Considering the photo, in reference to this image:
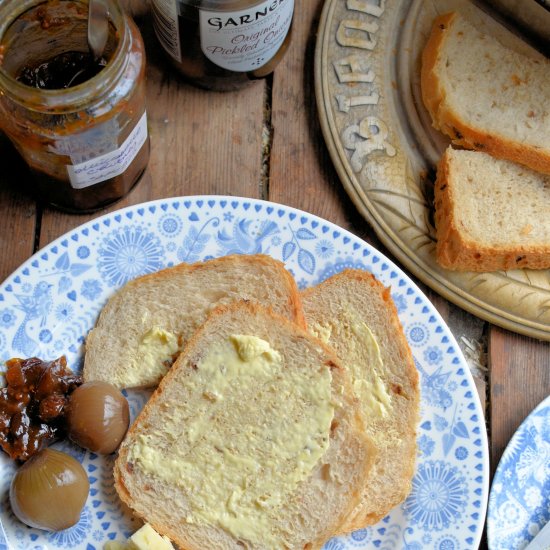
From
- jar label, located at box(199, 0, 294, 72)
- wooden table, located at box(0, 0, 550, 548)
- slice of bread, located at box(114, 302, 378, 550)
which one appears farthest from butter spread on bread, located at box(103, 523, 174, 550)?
jar label, located at box(199, 0, 294, 72)

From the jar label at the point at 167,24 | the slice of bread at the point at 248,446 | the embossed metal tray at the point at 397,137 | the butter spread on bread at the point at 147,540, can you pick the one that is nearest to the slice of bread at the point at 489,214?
the embossed metal tray at the point at 397,137

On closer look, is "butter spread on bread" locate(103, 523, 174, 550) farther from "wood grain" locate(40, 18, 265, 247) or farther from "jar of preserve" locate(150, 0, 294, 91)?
"jar of preserve" locate(150, 0, 294, 91)

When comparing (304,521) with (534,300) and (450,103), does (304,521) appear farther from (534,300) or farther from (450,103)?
(450,103)

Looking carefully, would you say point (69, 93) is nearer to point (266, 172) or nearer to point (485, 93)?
point (266, 172)

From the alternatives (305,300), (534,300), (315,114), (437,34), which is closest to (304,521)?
(305,300)

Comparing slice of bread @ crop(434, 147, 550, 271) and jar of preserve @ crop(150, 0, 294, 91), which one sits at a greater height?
jar of preserve @ crop(150, 0, 294, 91)
